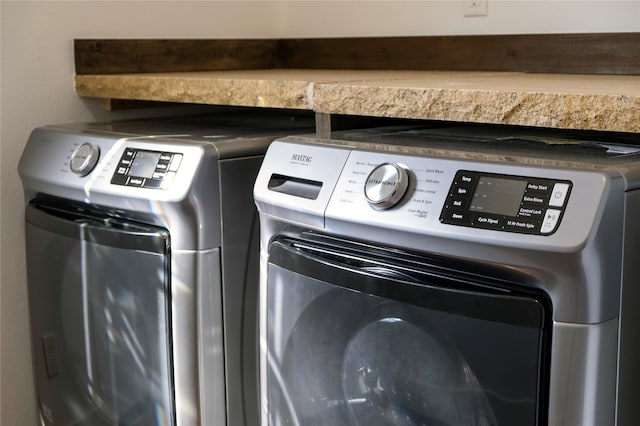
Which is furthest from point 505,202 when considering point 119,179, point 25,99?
point 25,99

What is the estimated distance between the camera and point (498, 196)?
0.98 m

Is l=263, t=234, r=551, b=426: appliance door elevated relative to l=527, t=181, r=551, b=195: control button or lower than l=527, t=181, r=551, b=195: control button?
lower

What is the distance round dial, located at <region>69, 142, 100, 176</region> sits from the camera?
5.03ft

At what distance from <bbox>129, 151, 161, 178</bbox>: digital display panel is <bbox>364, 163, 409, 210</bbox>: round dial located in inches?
18.7

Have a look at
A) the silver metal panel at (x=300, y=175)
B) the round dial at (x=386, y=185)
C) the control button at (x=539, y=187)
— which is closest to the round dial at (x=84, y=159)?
the silver metal panel at (x=300, y=175)

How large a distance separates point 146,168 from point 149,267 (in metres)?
0.17

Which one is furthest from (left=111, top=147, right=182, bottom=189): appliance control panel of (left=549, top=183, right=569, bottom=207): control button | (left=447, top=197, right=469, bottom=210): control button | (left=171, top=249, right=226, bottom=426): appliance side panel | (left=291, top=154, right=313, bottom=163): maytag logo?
(left=549, top=183, right=569, bottom=207): control button

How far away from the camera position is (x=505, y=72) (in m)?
1.75

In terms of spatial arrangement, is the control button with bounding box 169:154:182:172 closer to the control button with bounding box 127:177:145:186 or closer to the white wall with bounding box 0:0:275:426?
the control button with bounding box 127:177:145:186

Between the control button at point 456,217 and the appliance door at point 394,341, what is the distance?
0.06m

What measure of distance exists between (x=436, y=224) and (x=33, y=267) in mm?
994

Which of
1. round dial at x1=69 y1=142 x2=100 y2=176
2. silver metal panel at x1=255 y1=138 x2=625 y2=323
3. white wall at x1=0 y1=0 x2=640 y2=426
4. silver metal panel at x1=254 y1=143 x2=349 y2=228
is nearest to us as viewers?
silver metal panel at x1=255 y1=138 x2=625 y2=323

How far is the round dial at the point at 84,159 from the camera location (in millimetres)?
1534

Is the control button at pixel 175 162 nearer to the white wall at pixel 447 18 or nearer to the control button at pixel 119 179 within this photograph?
the control button at pixel 119 179
